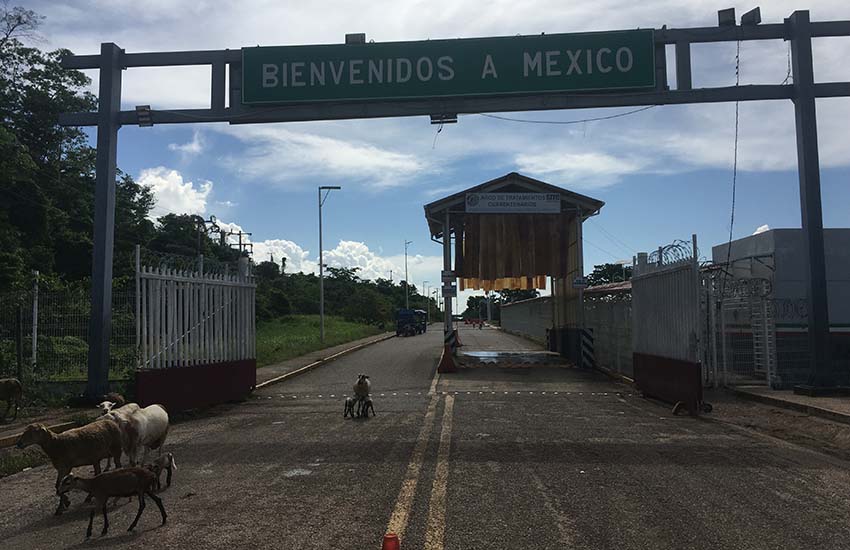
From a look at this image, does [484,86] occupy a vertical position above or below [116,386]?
above

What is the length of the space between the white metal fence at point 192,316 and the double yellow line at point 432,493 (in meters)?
4.86

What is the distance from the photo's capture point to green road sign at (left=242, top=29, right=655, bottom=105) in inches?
457

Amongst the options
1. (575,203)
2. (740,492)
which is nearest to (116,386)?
(740,492)

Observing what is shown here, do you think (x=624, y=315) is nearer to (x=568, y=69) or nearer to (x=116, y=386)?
(x=568, y=69)

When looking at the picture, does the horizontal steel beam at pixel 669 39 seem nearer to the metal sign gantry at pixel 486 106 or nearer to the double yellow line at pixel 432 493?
the metal sign gantry at pixel 486 106

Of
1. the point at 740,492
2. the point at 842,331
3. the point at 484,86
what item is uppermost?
the point at 484,86

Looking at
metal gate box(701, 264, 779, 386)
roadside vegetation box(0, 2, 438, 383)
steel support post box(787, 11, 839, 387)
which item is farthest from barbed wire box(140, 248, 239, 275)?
steel support post box(787, 11, 839, 387)

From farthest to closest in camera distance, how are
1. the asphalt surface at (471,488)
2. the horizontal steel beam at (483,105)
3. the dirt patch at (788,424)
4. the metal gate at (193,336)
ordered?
the horizontal steel beam at (483,105)
the metal gate at (193,336)
the dirt patch at (788,424)
the asphalt surface at (471,488)

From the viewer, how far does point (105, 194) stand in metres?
12.9

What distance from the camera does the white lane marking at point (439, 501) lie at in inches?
205

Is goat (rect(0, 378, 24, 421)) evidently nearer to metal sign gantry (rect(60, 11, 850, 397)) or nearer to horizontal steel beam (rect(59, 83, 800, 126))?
metal sign gantry (rect(60, 11, 850, 397))

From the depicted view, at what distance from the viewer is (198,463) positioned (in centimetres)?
819

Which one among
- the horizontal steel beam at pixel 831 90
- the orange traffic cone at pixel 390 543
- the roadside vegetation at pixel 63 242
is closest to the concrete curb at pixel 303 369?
the roadside vegetation at pixel 63 242

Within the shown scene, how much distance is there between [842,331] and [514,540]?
1505 centimetres
